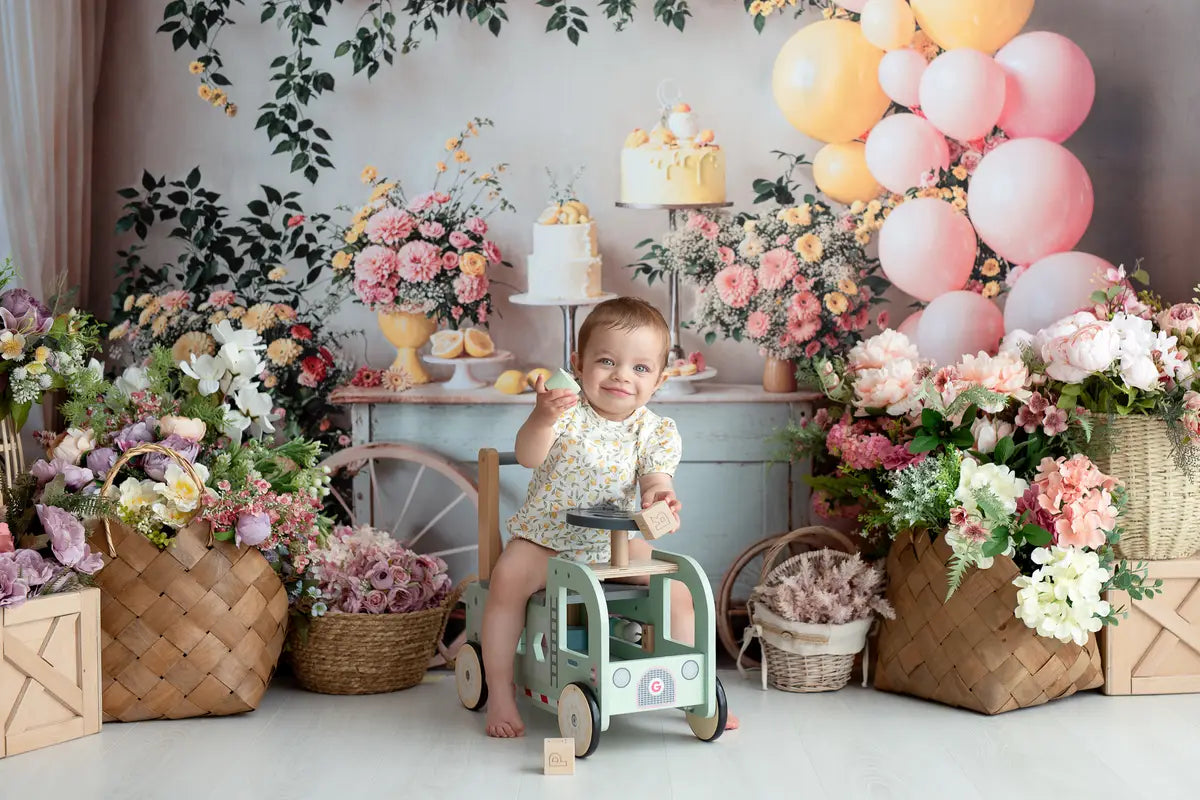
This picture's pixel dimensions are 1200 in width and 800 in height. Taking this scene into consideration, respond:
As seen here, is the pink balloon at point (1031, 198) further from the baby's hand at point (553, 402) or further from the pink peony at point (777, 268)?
the baby's hand at point (553, 402)

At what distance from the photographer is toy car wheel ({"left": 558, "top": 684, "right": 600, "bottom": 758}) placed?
8.59 feet

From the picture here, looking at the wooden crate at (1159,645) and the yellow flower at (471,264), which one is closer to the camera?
the wooden crate at (1159,645)

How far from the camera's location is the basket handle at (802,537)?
335cm

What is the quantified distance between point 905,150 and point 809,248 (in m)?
0.36

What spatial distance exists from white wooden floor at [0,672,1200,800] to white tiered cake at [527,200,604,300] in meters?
1.14

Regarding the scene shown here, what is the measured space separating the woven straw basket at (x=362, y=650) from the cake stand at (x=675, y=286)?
37.0 inches

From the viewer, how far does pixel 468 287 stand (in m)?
3.49

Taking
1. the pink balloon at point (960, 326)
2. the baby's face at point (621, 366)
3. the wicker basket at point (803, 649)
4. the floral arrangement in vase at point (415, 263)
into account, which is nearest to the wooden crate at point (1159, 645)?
the wicker basket at point (803, 649)

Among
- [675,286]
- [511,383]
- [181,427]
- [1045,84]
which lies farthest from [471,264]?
[1045,84]

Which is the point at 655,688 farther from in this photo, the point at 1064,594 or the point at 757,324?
the point at 757,324

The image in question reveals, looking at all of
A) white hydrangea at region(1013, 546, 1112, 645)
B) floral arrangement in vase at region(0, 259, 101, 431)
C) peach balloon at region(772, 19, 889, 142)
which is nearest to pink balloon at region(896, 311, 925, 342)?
peach balloon at region(772, 19, 889, 142)

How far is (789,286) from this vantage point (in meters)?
3.50

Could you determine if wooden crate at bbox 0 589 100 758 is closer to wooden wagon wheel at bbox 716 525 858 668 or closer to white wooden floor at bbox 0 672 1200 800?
white wooden floor at bbox 0 672 1200 800

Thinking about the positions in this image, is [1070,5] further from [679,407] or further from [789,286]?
[679,407]
